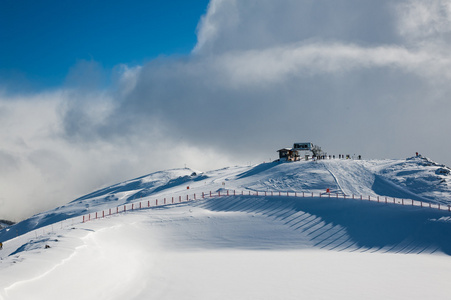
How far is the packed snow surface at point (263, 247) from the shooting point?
25.6 m

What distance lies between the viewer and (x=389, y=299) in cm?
2455

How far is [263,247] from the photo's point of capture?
1644 inches

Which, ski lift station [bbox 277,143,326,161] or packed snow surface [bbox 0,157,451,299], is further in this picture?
ski lift station [bbox 277,143,326,161]

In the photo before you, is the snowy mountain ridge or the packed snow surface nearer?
the packed snow surface

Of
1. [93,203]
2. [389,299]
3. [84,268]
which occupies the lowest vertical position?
[389,299]

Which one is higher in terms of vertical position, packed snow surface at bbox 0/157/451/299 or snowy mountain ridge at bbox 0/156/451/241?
snowy mountain ridge at bbox 0/156/451/241

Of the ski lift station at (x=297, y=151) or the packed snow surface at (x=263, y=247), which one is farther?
the ski lift station at (x=297, y=151)

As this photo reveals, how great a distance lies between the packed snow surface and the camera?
2558cm

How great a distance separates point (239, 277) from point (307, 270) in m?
5.81

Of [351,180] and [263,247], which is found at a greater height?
[351,180]

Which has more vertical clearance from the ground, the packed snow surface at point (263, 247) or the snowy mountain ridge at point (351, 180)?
the snowy mountain ridge at point (351, 180)

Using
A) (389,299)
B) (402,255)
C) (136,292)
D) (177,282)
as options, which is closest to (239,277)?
(177,282)

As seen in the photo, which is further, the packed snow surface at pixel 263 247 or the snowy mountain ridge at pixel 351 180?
the snowy mountain ridge at pixel 351 180

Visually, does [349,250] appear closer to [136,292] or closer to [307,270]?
[307,270]
